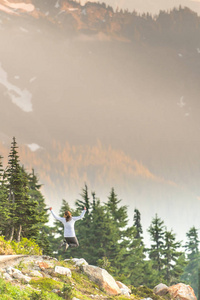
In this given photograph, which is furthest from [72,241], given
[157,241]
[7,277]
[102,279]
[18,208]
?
[157,241]

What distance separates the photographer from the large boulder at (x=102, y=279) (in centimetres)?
2074

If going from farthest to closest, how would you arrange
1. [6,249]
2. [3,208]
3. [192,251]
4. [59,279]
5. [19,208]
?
[192,251] → [19,208] → [3,208] → [6,249] → [59,279]

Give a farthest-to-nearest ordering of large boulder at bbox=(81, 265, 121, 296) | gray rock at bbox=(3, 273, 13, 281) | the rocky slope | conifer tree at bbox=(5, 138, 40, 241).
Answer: conifer tree at bbox=(5, 138, 40, 241)
large boulder at bbox=(81, 265, 121, 296)
the rocky slope
gray rock at bbox=(3, 273, 13, 281)

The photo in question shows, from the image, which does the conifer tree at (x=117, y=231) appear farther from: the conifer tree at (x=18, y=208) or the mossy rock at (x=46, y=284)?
the mossy rock at (x=46, y=284)

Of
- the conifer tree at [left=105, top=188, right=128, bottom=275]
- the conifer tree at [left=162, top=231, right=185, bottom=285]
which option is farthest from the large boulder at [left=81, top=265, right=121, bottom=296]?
the conifer tree at [left=162, top=231, right=185, bottom=285]

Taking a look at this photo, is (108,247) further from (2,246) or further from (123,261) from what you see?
(2,246)

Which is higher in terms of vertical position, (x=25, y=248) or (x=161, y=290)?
(x=25, y=248)

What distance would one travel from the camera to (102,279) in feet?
68.6

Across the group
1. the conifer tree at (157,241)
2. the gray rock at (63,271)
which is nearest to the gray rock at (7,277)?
the gray rock at (63,271)

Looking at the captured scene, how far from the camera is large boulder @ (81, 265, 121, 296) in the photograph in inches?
817

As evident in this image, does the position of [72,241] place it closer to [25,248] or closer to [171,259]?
[25,248]

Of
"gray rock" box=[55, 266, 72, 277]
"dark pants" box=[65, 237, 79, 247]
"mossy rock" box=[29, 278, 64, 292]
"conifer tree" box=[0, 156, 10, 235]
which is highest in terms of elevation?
"conifer tree" box=[0, 156, 10, 235]

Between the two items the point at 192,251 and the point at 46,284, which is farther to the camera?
the point at 192,251

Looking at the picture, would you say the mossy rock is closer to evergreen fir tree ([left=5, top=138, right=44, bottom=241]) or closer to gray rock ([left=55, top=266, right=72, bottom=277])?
gray rock ([left=55, top=266, right=72, bottom=277])
